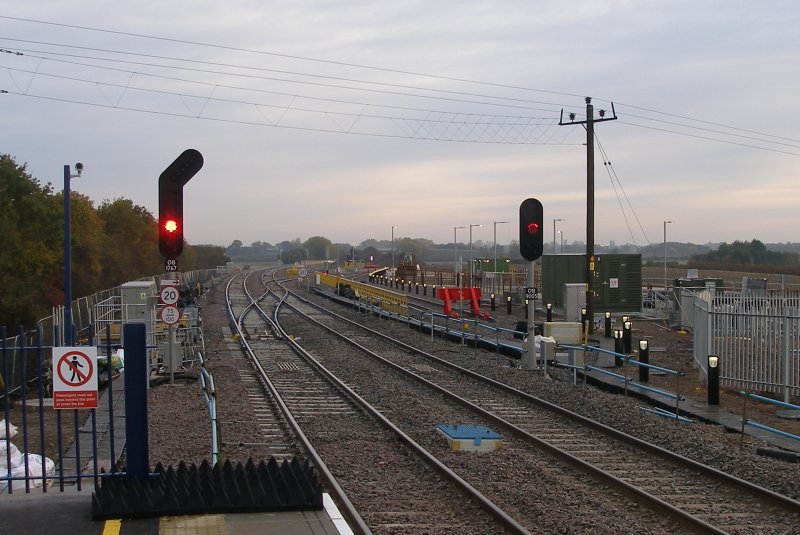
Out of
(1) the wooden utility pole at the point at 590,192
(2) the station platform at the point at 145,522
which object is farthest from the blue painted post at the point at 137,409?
(1) the wooden utility pole at the point at 590,192

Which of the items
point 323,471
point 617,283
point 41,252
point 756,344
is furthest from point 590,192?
point 41,252

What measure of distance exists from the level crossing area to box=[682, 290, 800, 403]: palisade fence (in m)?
0.70

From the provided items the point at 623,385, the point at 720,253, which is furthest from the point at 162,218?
the point at 720,253

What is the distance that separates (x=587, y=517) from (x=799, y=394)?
10.2 meters

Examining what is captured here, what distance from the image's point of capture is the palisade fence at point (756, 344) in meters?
16.9

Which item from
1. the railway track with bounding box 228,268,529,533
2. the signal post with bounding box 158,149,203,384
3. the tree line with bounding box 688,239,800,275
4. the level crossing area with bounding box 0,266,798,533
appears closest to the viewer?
the level crossing area with bounding box 0,266,798,533

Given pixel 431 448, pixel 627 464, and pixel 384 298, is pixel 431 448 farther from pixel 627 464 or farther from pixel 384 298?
pixel 384 298

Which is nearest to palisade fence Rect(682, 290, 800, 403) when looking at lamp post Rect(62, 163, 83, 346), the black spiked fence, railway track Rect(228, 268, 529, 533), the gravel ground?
the gravel ground

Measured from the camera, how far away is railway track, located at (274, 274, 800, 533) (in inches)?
356

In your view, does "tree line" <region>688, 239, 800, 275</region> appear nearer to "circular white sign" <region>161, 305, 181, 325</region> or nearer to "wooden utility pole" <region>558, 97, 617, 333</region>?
"wooden utility pole" <region>558, 97, 617, 333</region>

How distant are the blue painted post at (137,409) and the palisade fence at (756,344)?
12.9m

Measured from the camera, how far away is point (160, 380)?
66.3 ft

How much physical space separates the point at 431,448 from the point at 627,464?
2.82 m

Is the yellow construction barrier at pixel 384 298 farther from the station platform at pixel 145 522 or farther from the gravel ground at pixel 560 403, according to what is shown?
the station platform at pixel 145 522
